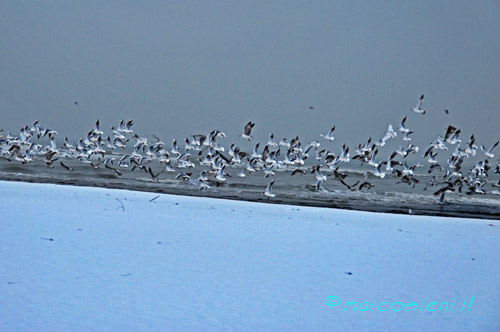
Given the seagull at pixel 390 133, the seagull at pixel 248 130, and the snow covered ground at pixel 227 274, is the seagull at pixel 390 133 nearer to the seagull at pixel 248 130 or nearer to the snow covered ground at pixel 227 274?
the seagull at pixel 248 130

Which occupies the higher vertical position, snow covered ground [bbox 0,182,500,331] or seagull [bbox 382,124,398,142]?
seagull [bbox 382,124,398,142]

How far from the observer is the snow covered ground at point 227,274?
4.89m

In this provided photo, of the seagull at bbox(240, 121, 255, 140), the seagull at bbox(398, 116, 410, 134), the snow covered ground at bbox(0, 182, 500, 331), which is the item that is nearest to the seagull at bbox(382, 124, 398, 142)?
the seagull at bbox(398, 116, 410, 134)

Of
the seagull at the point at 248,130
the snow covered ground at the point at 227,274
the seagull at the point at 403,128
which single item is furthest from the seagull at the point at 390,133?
the snow covered ground at the point at 227,274

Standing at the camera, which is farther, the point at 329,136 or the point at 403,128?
the point at 329,136

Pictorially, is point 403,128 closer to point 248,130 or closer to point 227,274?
point 248,130

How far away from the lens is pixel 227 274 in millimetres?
6293

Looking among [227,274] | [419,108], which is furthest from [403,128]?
[227,274]

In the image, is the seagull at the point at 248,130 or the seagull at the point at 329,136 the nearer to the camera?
→ the seagull at the point at 248,130

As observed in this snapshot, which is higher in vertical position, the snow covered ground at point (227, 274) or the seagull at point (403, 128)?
the seagull at point (403, 128)

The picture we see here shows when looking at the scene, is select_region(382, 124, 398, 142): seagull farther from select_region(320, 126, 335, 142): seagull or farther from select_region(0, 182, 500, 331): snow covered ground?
select_region(0, 182, 500, 331): snow covered ground

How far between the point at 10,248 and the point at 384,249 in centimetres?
507

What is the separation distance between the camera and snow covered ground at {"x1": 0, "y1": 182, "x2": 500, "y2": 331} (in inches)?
193

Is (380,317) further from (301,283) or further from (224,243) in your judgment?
(224,243)
